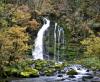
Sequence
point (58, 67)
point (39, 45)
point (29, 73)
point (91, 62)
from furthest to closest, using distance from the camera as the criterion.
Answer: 1. point (39, 45)
2. point (91, 62)
3. point (58, 67)
4. point (29, 73)

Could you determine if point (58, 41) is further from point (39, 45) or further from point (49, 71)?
point (49, 71)

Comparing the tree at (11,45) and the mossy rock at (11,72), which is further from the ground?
the tree at (11,45)

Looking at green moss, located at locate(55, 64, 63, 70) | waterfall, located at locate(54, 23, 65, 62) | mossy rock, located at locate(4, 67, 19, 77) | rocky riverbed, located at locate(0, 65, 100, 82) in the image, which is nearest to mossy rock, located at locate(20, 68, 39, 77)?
mossy rock, located at locate(4, 67, 19, 77)

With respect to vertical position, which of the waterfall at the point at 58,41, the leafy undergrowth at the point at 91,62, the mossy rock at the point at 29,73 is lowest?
the leafy undergrowth at the point at 91,62

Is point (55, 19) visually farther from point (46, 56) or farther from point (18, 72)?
point (18, 72)

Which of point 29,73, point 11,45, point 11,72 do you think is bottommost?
point 29,73

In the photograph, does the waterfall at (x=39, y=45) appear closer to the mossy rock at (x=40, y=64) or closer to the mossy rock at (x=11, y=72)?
the mossy rock at (x=40, y=64)

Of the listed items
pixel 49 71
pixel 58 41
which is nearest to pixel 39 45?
pixel 58 41

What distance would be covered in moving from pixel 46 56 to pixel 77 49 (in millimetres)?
3999

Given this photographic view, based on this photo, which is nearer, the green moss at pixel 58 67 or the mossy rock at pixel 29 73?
the mossy rock at pixel 29 73

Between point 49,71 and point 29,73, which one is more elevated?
point 29,73

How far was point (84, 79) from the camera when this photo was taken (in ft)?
84.4

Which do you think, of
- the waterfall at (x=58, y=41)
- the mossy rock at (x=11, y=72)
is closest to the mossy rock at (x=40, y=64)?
the mossy rock at (x=11, y=72)

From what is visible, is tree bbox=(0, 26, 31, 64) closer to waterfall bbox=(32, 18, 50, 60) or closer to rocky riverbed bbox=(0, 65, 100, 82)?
rocky riverbed bbox=(0, 65, 100, 82)
